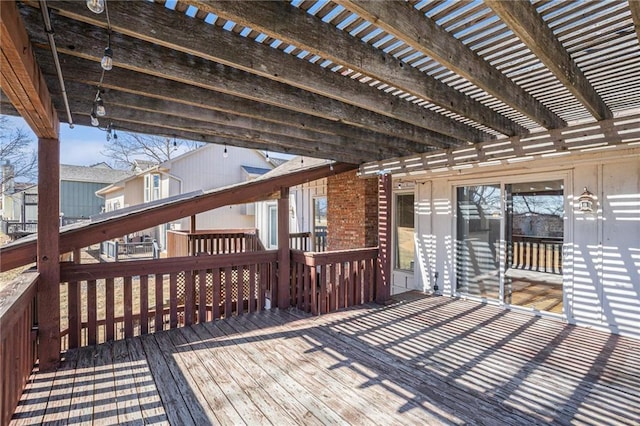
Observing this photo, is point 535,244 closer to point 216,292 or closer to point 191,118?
point 216,292

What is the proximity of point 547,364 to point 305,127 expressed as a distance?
3718mm

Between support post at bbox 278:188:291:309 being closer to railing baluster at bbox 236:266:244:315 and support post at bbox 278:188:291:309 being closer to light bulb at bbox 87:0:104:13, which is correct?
railing baluster at bbox 236:266:244:315

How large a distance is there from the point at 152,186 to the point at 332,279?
1252cm

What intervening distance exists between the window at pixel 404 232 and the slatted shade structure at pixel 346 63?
10.1ft

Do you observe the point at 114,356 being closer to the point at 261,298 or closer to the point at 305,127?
the point at 261,298

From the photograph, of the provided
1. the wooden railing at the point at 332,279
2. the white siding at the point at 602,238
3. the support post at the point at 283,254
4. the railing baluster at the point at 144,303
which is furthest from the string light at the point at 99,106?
the white siding at the point at 602,238

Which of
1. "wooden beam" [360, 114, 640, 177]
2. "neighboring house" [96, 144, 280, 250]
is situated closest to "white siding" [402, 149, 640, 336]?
"wooden beam" [360, 114, 640, 177]

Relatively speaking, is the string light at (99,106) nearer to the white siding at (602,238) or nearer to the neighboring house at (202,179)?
the white siding at (602,238)

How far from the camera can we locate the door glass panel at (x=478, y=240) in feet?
18.5

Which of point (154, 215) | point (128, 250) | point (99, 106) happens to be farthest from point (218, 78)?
point (128, 250)

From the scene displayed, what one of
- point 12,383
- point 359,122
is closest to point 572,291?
point 359,122

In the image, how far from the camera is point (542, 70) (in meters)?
2.78

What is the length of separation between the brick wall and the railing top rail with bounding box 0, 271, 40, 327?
5.34 meters

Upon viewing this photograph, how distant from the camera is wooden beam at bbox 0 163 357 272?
135 inches
